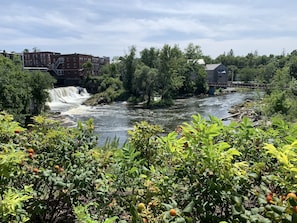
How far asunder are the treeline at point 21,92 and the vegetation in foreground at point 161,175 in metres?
12.4

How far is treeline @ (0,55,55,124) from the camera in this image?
15172 millimetres

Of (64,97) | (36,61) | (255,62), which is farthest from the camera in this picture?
(255,62)

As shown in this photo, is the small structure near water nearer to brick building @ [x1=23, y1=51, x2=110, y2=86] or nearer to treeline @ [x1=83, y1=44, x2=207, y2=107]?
treeline @ [x1=83, y1=44, x2=207, y2=107]

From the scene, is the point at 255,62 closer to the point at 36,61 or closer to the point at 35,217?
the point at 36,61

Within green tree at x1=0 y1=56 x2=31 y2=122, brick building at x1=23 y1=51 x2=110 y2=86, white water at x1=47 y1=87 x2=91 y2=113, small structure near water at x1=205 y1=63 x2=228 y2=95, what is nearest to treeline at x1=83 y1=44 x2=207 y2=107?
white water at x1=47 y1=87 x2=91 y2=113

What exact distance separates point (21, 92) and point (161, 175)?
17.2 metres

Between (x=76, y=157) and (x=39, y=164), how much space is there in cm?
34

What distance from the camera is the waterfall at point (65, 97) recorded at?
92.0 feet

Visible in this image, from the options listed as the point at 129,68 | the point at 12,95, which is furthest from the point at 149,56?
the point at 12,95

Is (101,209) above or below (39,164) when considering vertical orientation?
below

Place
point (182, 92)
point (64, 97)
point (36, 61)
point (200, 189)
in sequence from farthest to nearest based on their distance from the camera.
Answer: point (36, 61) < point (182, 92) < point (64, 97) < point (200, 189)

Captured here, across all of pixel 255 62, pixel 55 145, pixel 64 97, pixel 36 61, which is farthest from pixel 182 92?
pixel 255 62

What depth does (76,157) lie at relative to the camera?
7.31 feet

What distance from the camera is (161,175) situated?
1.86 meters
